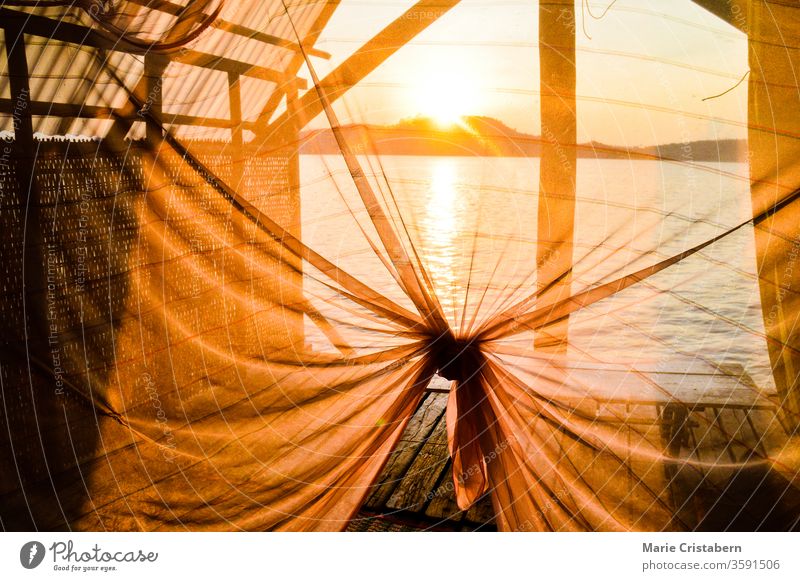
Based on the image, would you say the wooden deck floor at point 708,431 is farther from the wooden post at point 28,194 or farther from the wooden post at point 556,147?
the wooden post at point 28,194

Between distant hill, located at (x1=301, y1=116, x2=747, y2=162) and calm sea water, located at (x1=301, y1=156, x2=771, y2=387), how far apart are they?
2 cm

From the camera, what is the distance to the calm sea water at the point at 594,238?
4.02 ft

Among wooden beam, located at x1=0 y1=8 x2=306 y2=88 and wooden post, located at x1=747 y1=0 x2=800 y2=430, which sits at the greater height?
wooden beam, located at x1=0 y1=8 x2=306 y2=88

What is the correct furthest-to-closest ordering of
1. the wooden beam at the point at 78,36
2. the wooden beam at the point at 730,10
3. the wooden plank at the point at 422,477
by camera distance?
the wooden plank at the point at 422,477 → the wooden beam at the point at 730,10 → the wooden beam at the point at 78,36

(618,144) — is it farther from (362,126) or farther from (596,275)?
(362,126)

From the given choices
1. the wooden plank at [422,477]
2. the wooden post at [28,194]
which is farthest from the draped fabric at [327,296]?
the wooden plank at [422,477]

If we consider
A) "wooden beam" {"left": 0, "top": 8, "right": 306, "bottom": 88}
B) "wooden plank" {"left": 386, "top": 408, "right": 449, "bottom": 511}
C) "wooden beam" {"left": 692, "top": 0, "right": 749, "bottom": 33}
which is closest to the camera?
"wooden beam" {"left": 0, "top": 8, "right": 306, "bottom": 88}

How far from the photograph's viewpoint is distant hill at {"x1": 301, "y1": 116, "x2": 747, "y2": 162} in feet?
4.15

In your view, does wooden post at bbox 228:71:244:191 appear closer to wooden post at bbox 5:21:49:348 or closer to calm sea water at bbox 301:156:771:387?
calm sea water at bbox 301:156:771:387

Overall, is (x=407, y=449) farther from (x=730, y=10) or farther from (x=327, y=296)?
(x=730, y=10)

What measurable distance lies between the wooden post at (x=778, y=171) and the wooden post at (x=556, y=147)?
0.38 m

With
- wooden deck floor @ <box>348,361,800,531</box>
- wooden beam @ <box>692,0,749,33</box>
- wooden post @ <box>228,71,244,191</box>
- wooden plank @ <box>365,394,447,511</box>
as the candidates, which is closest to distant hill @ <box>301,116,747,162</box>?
wooden post @ <box>228,71,244,191</box>

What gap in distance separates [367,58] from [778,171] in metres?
0.84

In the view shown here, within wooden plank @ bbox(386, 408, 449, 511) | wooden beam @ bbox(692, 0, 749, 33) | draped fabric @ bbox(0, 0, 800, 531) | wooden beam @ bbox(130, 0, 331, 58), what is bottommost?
wooden plank @ bbox(386, 408, 449, 511)
